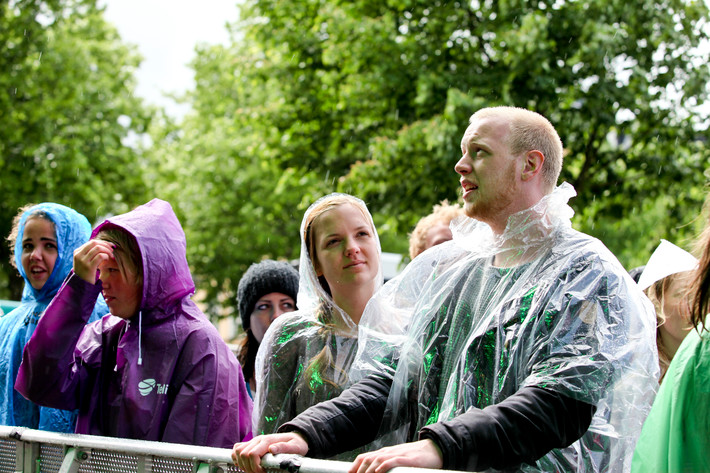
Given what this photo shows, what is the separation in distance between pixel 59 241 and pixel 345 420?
2.12m

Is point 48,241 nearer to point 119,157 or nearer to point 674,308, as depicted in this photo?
point 674,308

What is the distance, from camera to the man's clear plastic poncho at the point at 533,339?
198 centimetres

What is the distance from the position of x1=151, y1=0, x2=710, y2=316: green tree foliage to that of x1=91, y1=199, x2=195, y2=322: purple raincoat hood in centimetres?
473

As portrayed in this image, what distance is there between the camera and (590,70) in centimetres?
759

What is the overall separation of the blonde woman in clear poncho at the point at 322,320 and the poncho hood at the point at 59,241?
4.22 feet

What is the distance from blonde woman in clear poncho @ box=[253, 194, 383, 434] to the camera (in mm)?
2830

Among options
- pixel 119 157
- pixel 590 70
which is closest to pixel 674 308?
pixel 590 70

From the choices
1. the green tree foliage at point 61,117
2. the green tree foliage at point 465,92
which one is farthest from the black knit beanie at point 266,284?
the green tree foliage at point 61,117

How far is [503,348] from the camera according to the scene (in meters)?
2.08

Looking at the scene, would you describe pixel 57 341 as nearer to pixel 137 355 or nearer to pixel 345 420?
pixel 137 355

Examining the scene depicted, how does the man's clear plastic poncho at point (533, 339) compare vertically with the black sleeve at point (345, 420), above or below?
above

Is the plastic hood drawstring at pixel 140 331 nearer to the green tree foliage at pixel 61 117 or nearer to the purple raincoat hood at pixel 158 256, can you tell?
the purple raincoat hood at pixel 158 256

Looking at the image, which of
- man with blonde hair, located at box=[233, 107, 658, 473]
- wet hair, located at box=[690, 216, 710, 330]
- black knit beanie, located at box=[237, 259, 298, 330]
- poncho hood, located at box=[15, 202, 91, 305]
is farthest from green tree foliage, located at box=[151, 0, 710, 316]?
wet hair, located at box=[690, 216, 710, 330]

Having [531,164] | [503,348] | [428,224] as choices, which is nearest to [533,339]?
[503,348]
